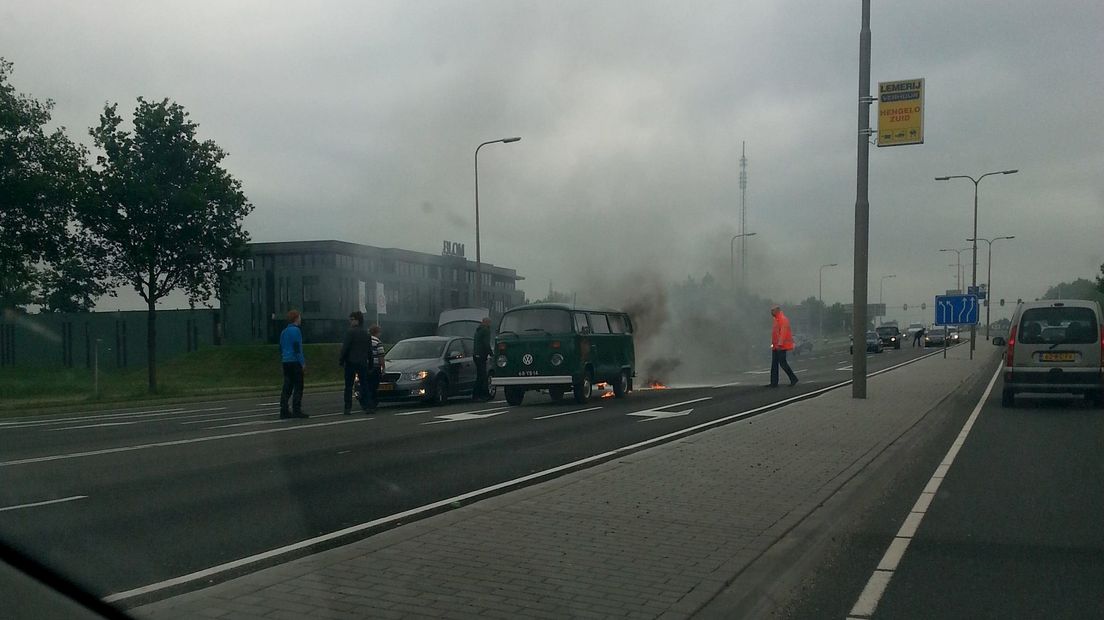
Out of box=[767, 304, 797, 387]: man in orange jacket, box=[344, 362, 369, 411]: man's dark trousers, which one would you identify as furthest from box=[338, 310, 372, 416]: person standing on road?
box=[767, 304, 797, 387]: man in orange jacket

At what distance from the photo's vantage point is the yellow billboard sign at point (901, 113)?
18.9 m

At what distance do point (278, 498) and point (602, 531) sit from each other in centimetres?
349

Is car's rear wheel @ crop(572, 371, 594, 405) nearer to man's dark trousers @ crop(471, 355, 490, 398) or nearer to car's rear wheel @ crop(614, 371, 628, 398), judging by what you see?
car's rear wheel @ crop(614, 371, 628, 398)

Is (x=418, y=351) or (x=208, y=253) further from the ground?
(x=208, y=253)

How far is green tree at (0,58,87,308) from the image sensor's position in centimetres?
2628

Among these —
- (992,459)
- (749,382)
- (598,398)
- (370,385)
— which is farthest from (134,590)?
(749,382)

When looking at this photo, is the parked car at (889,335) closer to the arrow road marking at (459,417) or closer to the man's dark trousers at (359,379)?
the arrow road marking at (459,417)

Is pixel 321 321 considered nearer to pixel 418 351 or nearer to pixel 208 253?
pixel 208 253

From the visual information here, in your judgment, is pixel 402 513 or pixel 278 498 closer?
pixel 402 513

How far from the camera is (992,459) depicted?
11578 mm

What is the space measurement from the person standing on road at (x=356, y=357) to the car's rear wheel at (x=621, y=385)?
6408 millimetres

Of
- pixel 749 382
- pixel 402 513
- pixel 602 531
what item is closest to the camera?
pixel 602 531

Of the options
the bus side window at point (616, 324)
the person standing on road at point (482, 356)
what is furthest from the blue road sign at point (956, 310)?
the person standing on road at point (482, 356)

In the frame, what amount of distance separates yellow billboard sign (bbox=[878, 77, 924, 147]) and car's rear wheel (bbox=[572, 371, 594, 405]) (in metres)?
8.00
